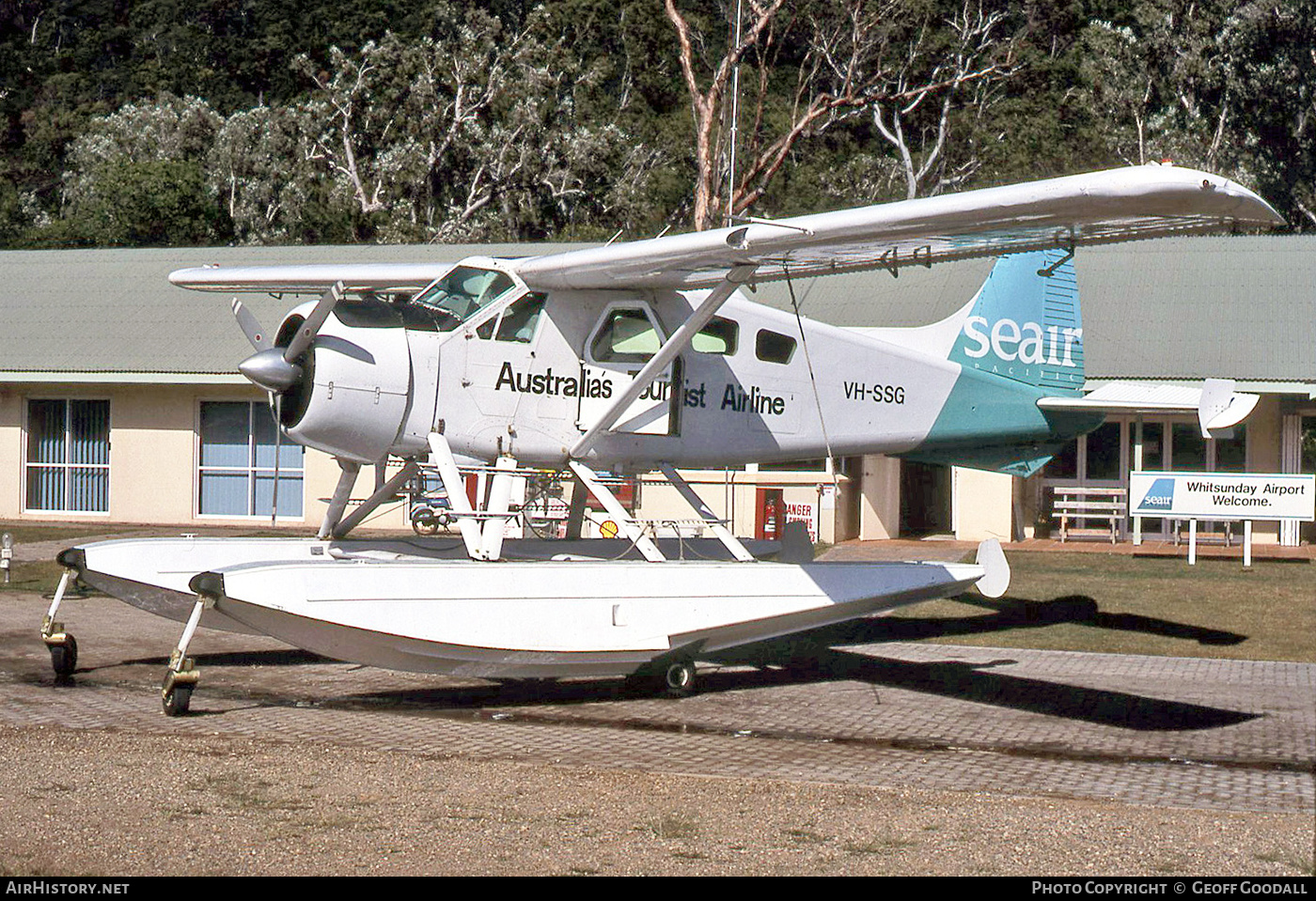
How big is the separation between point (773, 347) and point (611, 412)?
1806mm

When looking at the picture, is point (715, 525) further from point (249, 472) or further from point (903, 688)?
point (249, 472)

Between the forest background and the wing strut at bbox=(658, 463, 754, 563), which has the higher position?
the forest background

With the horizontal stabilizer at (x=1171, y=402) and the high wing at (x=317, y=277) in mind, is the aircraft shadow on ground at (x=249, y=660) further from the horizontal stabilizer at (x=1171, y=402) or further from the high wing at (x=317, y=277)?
the horizontal stabilizer at (x=1171, y=402)

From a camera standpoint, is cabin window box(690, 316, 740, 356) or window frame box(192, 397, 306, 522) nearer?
cabin window box(690, 316, 740, 356)

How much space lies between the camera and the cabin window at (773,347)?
12344 mm

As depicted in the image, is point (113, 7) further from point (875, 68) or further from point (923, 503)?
point (923, 503)

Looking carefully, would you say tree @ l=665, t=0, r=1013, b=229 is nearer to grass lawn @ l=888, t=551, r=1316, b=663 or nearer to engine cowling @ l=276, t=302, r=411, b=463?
grass lawn @ l=888, t=551, r=1316, b=663

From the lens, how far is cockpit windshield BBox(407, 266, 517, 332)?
11.2 meters

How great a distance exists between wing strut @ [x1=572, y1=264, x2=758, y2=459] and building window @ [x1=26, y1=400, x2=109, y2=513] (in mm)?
18448

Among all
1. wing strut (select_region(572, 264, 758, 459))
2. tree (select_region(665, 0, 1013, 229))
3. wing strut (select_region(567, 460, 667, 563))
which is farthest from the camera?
tree (select_region(665, 0, 1013, 229))

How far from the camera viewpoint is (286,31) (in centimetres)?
6650

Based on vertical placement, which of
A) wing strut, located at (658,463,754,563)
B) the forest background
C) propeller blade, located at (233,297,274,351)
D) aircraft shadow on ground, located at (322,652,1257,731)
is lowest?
aircraft shadow on ground, located at (322,652,1257,731)

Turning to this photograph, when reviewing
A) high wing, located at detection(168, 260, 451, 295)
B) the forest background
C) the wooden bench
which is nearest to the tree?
the forest background

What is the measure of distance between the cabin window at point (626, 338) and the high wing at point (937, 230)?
319 millimetres
